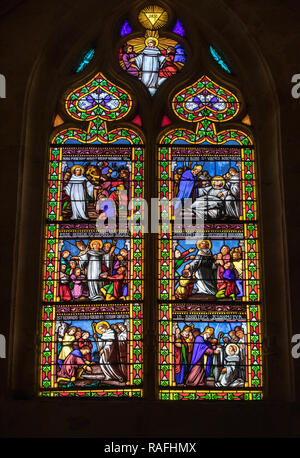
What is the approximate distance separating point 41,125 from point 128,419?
10.7ft

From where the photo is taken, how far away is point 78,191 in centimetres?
944

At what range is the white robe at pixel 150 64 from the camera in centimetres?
996

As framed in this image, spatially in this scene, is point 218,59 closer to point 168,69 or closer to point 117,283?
point 168,69

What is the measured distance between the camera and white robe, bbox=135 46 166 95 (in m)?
9.96

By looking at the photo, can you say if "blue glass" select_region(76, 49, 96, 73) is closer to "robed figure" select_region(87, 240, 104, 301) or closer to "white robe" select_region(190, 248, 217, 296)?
"robed figure" select_region(87, 240, 104, 301)

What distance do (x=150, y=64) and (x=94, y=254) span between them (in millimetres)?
2335

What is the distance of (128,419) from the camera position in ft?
26.6

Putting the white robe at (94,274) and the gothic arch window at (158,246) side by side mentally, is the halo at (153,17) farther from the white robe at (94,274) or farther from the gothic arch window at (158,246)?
the white robe at (94,274)

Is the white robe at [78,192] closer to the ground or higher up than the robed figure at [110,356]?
higher up

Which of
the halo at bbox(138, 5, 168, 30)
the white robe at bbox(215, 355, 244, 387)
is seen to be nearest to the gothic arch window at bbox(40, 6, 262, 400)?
the white robe at bbox(215, 355, 244, 387)

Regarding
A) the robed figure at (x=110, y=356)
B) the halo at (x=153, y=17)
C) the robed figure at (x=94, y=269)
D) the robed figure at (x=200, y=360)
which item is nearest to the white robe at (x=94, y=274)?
the robed figure at (x=94, y=269)

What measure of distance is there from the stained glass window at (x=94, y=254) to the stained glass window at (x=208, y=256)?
0.97 feet
